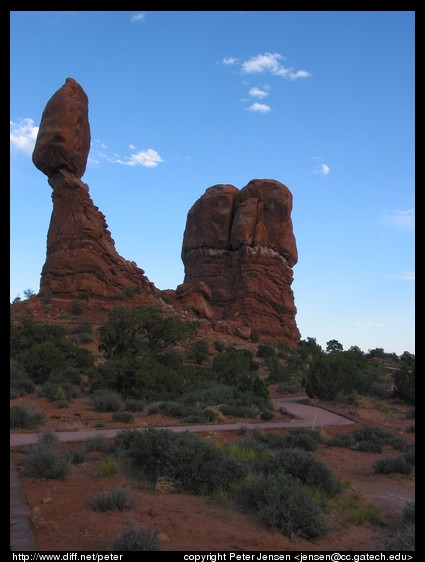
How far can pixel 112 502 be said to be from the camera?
6230mm

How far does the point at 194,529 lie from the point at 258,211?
4833cm

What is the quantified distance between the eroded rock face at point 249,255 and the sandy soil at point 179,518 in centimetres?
3997

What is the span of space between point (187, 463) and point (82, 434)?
4.78m

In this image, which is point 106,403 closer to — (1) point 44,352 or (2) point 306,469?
(1) point 44,352

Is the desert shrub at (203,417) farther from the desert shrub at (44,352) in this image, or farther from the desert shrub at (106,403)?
the desert shrub at (44,352)

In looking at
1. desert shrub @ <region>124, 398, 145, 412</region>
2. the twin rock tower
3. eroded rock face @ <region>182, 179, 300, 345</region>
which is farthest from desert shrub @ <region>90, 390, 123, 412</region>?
eroded rock face @ <region>182, 179, 300, 345</region>

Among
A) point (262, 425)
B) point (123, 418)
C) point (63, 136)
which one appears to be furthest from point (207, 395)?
point (63, 136)

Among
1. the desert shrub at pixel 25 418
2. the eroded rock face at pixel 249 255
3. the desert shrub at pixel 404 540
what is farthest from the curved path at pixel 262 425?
the eroded rock face at pixel 249 255

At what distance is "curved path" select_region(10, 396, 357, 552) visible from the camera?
5.07 meters

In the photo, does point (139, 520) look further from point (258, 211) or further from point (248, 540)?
point (258, 211)

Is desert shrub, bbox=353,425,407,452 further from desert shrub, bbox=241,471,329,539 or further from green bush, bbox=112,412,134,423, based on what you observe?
green bush, bbox=112,412,134,423

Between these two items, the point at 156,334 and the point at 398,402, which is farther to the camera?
the point at 156,334

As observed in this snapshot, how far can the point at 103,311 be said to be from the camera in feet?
120
